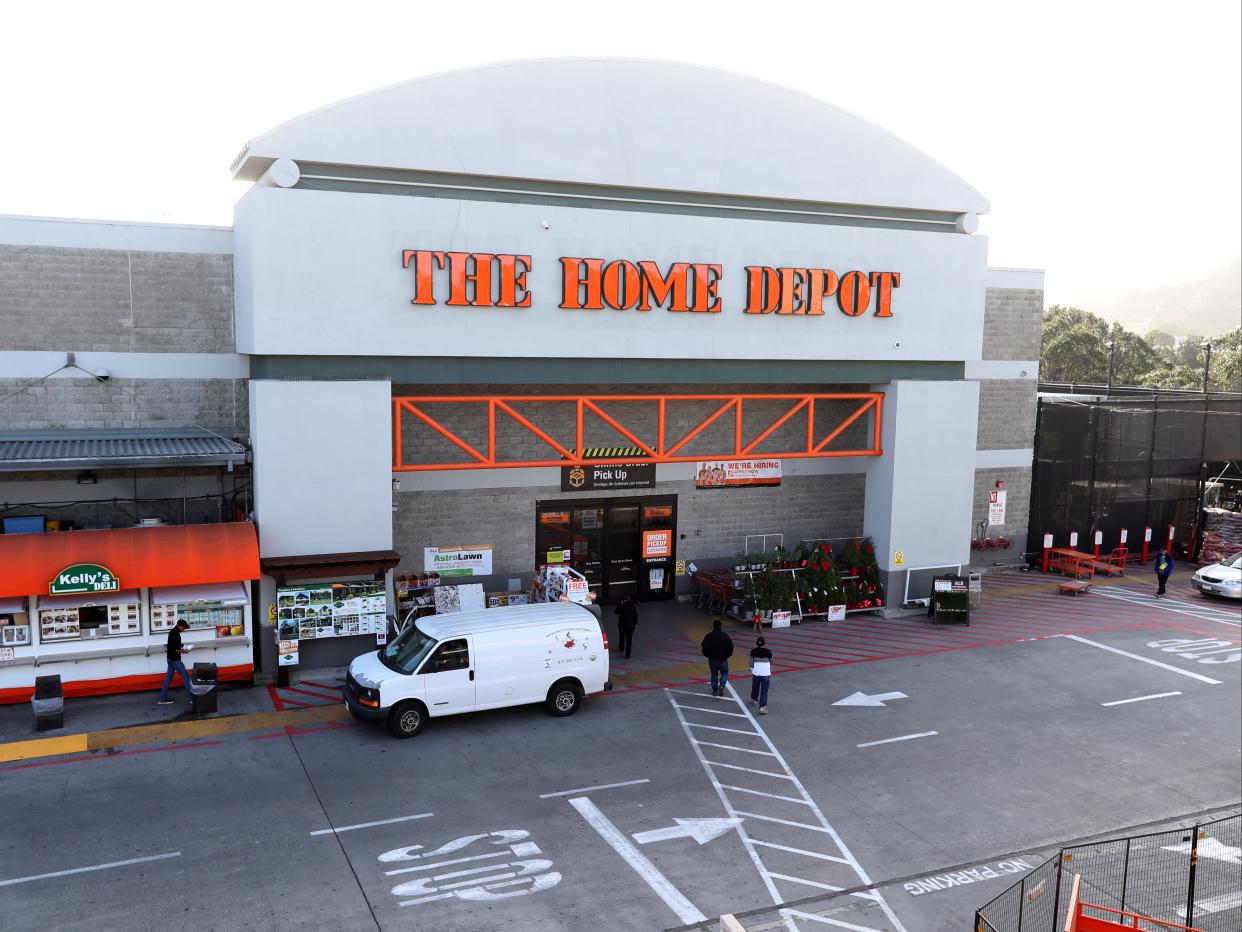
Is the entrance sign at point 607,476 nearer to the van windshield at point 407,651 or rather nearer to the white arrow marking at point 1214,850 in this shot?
the van windshield at point 407,651

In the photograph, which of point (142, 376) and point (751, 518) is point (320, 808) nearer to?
point (142, 376)

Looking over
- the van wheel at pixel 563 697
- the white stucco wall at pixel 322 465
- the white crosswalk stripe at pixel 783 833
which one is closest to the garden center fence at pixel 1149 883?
the white crosswalk stripe at pixel 783 833

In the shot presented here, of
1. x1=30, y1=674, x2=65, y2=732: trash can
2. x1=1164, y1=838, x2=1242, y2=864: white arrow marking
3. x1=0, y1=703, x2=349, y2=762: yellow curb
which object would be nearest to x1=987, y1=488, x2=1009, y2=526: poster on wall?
x1=1164, y1=838, x2=1242, y2=864: white arrow marking

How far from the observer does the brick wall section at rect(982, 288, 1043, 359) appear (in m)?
30.5

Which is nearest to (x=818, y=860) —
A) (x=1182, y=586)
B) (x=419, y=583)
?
(x=419, y=583)

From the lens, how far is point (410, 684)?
17359 mm

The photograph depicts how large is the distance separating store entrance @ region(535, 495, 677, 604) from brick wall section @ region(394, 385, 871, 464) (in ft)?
5.22

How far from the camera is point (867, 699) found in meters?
20.2

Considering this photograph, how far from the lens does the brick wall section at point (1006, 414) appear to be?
31047 mm

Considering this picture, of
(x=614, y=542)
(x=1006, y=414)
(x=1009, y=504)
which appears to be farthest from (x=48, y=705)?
(x=1009, y=504)

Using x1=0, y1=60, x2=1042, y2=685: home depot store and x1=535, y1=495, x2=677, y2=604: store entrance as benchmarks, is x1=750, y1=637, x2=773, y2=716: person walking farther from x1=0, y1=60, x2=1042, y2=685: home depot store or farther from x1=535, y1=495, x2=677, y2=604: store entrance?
x1=535, y1=495, x2=677, y2=604: store entrance

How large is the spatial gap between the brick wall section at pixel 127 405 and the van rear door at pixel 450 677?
7737 mm

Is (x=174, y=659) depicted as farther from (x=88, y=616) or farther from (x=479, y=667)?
(x=479, y=667)

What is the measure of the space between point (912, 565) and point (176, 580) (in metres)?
17.7
